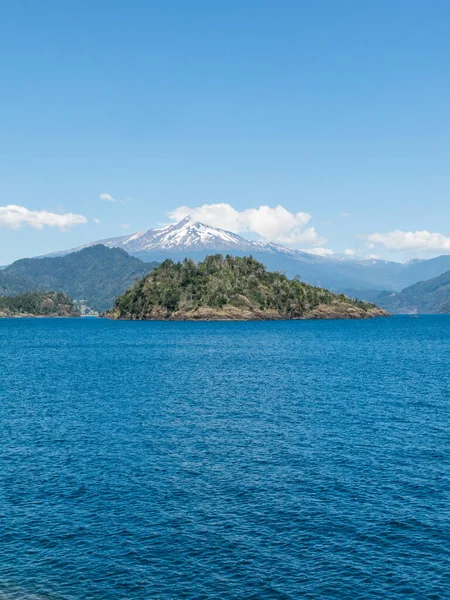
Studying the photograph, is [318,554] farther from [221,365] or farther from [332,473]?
[221,365]

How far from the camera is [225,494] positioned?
156 feet

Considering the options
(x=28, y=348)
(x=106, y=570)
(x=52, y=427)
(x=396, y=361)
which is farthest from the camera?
(x=28, y=348)

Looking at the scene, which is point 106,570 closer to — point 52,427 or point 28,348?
point 52,427

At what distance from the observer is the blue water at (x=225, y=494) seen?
3431 centimetres

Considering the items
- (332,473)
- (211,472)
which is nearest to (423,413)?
(332,473)

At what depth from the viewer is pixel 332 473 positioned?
172 ft

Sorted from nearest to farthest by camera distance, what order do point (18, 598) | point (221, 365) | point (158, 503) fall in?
point (18, 598) < point (158, 503) < point (221, 365)

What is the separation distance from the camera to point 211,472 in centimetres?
5338

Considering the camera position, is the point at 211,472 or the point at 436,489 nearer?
the point at 436,489

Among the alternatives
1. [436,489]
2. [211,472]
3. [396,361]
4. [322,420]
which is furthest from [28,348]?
[436,489]

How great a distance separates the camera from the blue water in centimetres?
3431

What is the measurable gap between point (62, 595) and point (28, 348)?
177 m

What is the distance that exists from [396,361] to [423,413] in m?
74.8

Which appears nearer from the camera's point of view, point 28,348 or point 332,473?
point 332,473
